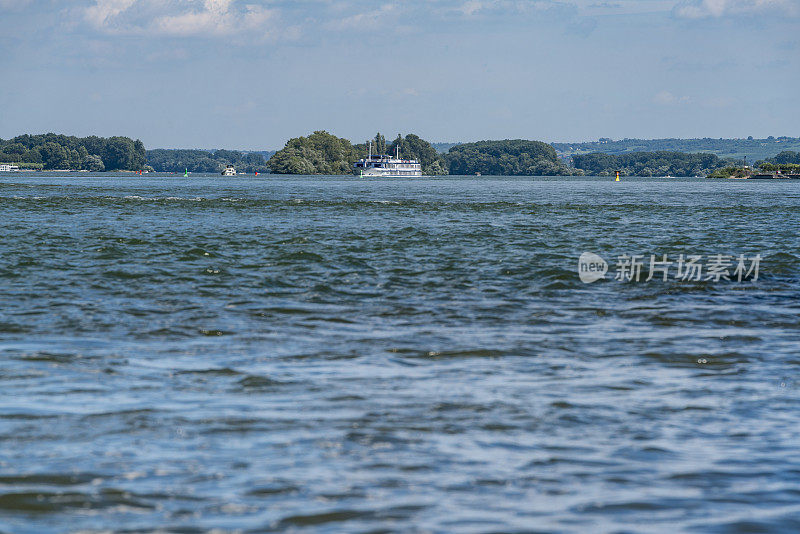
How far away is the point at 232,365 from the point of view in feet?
48.3

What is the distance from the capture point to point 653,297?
79.6 feet

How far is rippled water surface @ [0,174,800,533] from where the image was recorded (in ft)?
27.8

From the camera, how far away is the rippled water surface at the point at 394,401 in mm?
8484

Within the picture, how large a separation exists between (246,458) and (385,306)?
1241 centimetres

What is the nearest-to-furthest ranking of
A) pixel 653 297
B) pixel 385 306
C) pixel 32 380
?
1. pixel 32 380
2. pixel 385 306
3. pixel 653 297

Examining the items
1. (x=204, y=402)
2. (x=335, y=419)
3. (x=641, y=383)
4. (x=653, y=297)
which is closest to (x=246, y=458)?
(x=335, y=419)

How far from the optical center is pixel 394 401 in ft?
41.1

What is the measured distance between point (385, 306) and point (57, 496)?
1382 cm

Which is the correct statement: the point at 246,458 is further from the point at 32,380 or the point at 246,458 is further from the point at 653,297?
the point at 653,297

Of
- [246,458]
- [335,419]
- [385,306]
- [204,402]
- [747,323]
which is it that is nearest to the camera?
[246,458]

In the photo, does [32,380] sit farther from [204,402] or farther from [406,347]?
[406,347]

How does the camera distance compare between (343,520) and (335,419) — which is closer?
(343,520)

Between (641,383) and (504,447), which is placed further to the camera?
(641,383)

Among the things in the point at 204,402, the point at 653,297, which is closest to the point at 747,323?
the point at 653,297
